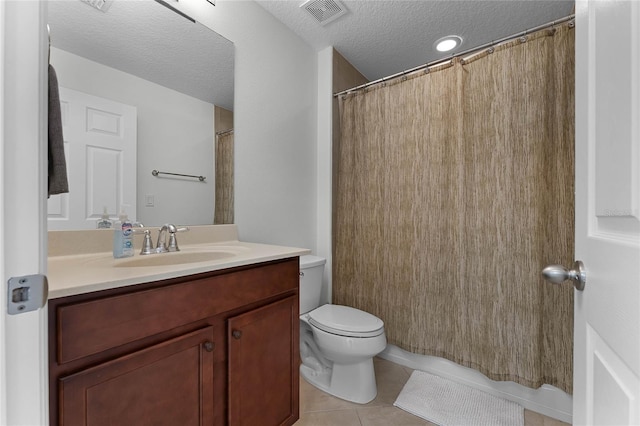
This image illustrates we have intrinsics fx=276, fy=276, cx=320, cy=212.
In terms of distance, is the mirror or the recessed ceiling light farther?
the recessed ceiling light

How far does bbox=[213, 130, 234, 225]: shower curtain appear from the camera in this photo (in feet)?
5.11

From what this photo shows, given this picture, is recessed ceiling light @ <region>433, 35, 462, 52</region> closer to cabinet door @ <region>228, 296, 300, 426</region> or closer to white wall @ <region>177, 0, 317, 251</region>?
white wall @ <region>177, 0, 317, 251</region>

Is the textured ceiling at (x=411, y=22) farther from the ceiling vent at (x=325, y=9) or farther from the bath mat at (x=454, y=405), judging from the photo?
the bath mat at (x=454, y=405)

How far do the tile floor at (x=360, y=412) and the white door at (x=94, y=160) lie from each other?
1326mm

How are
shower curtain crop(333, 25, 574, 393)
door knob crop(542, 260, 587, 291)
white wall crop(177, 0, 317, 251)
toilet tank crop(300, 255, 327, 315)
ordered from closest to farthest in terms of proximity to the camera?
1. door knob crop(542, 260, 587, 291)
2. shower curtain crop(333, 25, 574, 393)
3. white wall crop(177, 0, 317, 251)
4. toilet tank crop(300, 255, 327, 315)

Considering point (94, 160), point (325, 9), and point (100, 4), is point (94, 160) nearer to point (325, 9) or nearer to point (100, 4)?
point (100, 4)

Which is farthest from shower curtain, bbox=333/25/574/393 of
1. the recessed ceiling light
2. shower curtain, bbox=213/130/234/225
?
shower curtain, bbox=213/130/234/225

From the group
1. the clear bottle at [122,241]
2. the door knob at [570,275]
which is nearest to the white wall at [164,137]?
the clear bottle at [122,241]

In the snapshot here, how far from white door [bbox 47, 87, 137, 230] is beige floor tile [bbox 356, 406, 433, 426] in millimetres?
1502

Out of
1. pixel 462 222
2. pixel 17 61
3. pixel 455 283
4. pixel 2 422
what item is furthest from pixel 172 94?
pixel 455 283

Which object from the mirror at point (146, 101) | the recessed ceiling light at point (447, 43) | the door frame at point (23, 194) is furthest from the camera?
the recessed ceiling light at point (447, 43)

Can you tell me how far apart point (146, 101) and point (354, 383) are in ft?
5.97

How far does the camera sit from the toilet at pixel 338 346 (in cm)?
148

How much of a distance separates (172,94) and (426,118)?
147 cm
